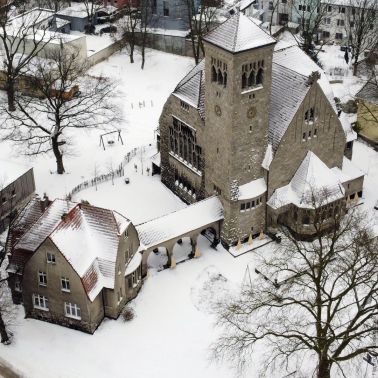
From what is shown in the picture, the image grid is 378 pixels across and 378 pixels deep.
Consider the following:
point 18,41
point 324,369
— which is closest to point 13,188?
point 324,369

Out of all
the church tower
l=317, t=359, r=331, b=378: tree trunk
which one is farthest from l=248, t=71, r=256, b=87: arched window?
l=317, t=359, r=331, b=378: tree trunk

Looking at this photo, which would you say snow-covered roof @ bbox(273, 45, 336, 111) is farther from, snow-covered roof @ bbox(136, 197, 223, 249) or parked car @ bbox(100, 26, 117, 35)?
parked car @ bbox(100, 26, 117, 35)

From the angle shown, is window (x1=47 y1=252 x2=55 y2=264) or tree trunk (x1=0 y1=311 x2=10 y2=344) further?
tree trunk (x1=0 y1=311 x2=10 y2=344)

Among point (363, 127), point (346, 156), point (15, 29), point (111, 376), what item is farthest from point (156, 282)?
point (15, 29)

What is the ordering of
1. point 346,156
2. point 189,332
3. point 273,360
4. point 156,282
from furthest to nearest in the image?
point 346,156
point 156,282
point 189,332
point 273,360

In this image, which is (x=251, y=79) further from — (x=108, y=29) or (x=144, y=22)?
(x=108, y=29)

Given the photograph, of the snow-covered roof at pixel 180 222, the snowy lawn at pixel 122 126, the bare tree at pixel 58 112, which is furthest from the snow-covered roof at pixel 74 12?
the snow-covered roof at pixel 180 222

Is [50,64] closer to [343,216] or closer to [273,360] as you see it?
[343,216]
